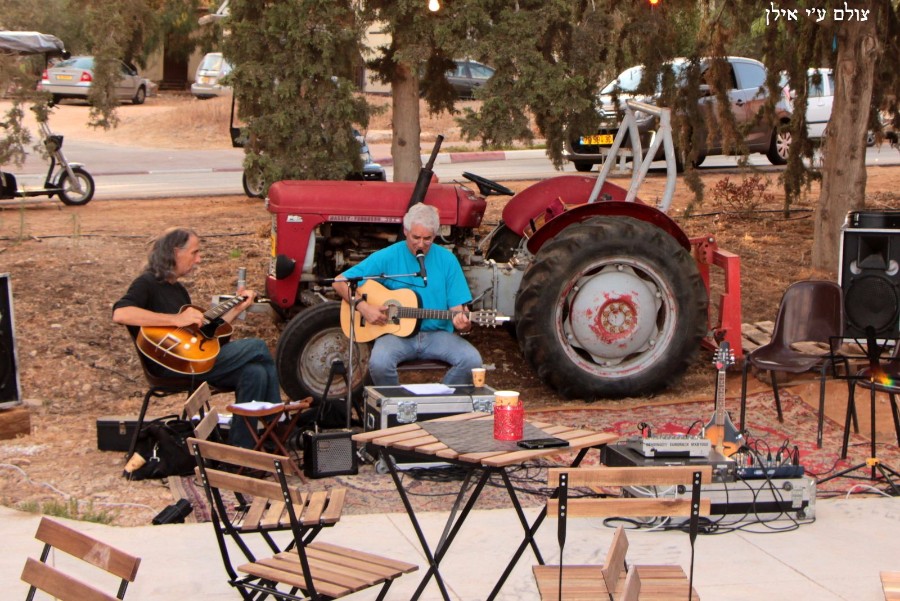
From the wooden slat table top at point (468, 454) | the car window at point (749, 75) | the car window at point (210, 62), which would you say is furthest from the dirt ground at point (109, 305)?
the car window at point (210, 62)

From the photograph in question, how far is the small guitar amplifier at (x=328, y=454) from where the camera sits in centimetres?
629

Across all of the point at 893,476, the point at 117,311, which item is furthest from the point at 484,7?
the point at 893,476

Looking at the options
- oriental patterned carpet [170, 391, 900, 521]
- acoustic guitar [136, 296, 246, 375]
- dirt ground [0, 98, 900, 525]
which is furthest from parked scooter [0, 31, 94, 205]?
oriental patterned carpet [170, 391, 900, 521]

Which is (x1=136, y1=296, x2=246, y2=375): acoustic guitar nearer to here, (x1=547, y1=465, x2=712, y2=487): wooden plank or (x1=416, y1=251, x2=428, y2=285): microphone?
(x1=416, y1=251, x2=428, y2=285): microphone

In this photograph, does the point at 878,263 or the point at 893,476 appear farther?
the point at 878,263

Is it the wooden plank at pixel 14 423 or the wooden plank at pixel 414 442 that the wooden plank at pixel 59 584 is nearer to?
the wooden plank at pixel 414 442

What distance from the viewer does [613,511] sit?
391 centimetres

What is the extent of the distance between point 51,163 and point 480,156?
31.4ft

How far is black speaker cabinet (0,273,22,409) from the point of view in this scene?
7129 millimetres

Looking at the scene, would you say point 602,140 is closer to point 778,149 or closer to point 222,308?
point 778,149

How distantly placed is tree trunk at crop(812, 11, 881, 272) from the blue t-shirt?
4861 mm

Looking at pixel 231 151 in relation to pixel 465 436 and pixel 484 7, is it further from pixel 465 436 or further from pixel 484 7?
pixel 465 436

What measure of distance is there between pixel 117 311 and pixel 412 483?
1.78 metres

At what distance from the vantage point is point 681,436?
581 cm
